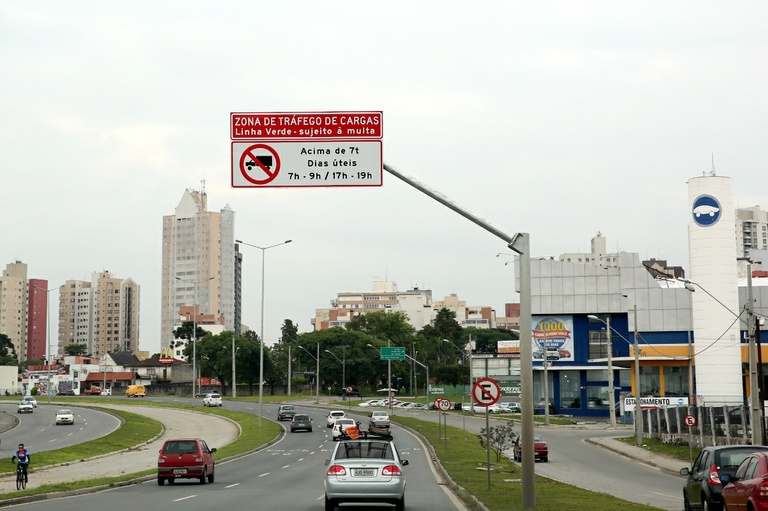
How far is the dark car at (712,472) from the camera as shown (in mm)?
19016

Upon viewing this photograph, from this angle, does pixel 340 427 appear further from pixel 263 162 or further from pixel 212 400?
pixel 263 162

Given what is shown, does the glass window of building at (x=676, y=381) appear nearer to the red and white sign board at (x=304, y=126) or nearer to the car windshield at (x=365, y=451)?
the car windshield at (x=365, y=451)

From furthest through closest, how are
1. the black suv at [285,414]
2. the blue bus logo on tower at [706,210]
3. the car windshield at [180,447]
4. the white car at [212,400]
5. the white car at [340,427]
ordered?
the white car at [212,400] → the black suv at [285,414] → the blue bus logo on tower at [706,210] → the white car at [340,427] → the car windshield at [180,447]

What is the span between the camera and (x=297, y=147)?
55.5ft

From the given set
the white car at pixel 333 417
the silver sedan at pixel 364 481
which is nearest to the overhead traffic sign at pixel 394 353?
the white car at pixel 333 417

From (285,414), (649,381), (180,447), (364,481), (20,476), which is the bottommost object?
(285,414)

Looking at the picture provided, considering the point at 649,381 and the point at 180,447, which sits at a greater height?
the point at 180,447

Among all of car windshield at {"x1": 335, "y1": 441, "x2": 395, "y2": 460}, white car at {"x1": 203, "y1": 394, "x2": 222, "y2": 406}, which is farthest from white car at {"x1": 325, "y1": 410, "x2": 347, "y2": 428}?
car windshield at {"x1": 335, "y1": 441, "x2": 395, "y2": 460}

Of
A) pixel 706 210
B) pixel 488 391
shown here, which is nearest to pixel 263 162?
pixel 488 391

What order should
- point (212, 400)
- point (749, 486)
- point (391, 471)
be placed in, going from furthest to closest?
point (212, 400)
point (391, 471)
point (749, 486)

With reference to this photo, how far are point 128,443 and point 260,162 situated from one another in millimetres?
49334

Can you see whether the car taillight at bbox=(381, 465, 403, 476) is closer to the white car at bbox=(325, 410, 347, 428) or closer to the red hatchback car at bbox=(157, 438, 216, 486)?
the red hatchback car at bbox=(157, 438, 216, 486)

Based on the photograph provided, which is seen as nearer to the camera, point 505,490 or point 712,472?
point 712,472

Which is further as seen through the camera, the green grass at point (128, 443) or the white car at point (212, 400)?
the white car at point (212, 400)
